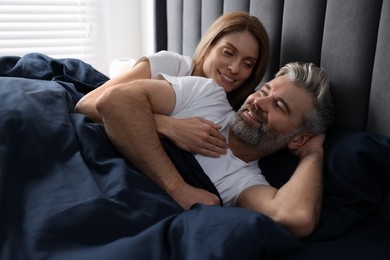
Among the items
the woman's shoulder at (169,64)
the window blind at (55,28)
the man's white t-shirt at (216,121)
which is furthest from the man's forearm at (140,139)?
the window blind at (55,28)

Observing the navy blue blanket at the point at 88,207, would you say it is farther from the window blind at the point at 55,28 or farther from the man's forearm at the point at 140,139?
the window blind at the point at 55,28

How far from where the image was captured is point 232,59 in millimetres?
1438

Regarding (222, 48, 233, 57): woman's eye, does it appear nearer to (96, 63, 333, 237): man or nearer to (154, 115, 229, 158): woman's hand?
(96, 63, 333, 237): man

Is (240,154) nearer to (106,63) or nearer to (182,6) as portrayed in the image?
(182,6)

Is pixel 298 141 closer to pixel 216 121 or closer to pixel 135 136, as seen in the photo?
pixel 216 121

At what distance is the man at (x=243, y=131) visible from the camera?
3.28 ft

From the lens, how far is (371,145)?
96 centimetres

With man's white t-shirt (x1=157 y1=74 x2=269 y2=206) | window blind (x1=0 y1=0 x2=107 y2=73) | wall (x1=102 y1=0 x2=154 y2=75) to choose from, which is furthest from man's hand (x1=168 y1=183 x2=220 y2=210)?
window blind (x1=0 y1=0 x2=107 y2=73)

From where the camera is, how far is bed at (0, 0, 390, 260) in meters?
0.74

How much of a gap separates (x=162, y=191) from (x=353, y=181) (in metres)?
0.51

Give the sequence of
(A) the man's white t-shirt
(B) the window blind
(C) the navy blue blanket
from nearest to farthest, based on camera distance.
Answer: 1. (C) the navy blue blanket
2. (A) the man's white t-shirt
3. (B) the window blind

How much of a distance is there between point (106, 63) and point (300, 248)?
7.36 feet

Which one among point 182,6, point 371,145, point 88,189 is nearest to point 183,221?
point 88,189

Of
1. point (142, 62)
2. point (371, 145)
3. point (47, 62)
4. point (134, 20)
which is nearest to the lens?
point (371, 145)
